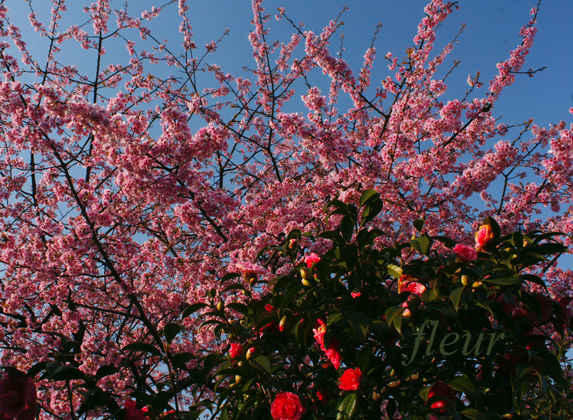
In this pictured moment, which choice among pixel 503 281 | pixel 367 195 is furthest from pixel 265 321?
pixel 503 281

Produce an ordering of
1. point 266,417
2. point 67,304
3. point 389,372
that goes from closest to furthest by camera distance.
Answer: point 266,417 < point 389,372 < point 67,304

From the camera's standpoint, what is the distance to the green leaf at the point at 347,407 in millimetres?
1317

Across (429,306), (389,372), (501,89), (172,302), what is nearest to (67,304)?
(172,302)

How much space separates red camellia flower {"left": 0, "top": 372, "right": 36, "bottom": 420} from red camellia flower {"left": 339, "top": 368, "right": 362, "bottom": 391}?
1027mm

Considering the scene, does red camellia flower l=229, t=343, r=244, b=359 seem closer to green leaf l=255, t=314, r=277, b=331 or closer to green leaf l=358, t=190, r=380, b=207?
green leaf l=255, t=314, r=277, b=331

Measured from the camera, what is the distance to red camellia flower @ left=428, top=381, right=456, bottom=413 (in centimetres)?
127

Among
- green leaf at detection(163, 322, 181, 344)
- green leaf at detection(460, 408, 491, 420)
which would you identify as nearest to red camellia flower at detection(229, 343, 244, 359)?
green leaf at detection(163, 322, 181, 344)

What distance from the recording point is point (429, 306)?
1447mm

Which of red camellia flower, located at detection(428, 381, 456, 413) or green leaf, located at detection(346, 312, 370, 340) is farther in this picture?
green leaf, located at detection(346, 312, 370, 340)

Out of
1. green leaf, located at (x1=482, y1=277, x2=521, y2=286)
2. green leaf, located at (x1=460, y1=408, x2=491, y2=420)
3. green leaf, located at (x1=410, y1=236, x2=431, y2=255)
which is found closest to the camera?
green leaf, located at (x1=460, y1=408, x2=491, y2=420)

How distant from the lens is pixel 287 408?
1.40 m

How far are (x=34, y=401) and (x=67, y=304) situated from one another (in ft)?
17.9

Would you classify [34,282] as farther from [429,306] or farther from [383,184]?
[429,306]

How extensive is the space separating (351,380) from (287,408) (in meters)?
0.27
